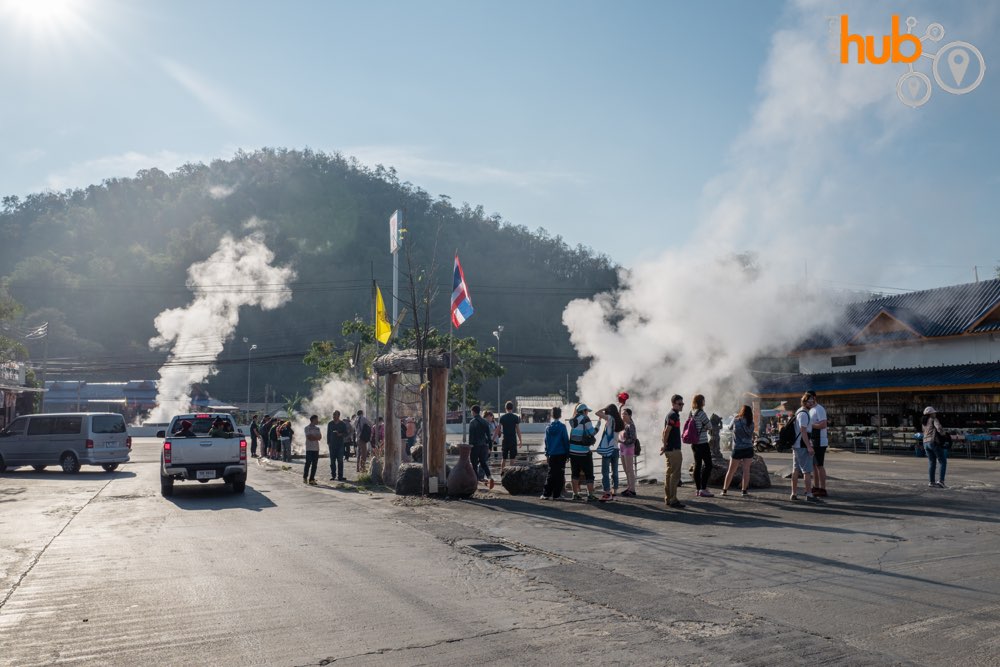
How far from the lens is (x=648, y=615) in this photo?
20.6 feet

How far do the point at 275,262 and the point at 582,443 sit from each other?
285 feet

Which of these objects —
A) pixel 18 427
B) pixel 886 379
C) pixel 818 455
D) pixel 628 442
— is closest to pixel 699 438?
pixel 628 442

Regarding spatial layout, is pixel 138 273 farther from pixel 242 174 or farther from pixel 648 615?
pixel 648 615

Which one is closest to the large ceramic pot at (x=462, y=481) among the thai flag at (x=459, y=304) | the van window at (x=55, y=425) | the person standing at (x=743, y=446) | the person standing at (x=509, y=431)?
the person standing at (x=509, y=431)

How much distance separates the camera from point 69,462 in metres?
23.8

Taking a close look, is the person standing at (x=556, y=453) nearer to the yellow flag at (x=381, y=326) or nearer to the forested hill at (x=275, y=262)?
the yellow flag at (x=381, y=326)

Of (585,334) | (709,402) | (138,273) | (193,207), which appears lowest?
(709,402)

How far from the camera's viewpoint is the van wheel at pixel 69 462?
23.7m

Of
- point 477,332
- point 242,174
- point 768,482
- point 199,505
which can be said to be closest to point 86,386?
point 477,332

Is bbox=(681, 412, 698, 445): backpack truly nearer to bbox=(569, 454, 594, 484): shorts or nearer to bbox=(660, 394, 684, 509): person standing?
bbox=(660, 394, 684, 509): person standing

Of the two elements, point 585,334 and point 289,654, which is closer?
point 289,654

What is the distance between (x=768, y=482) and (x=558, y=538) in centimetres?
731

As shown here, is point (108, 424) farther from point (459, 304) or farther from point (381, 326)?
point (459, 304)

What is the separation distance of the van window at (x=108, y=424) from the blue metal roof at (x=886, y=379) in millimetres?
25580
